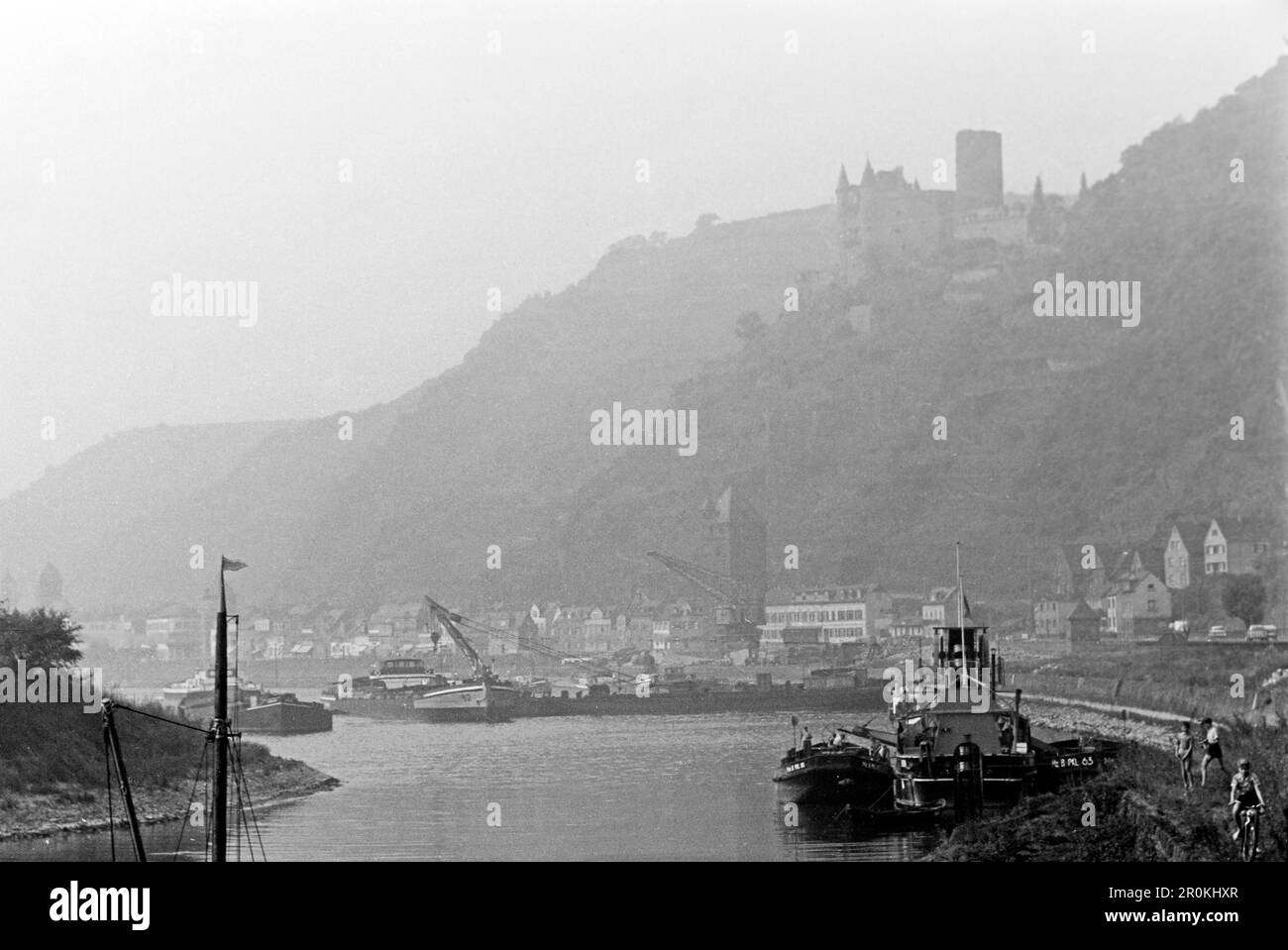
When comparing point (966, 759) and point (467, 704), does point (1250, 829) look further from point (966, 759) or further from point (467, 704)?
point (467, 704)

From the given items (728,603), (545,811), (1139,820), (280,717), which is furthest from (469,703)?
(1139,820)

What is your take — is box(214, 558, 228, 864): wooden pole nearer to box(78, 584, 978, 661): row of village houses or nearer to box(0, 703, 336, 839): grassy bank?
box(0, 703, 336, 839): grassy bank

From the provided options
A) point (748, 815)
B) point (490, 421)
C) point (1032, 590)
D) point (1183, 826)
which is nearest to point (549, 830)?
point (748, 815)

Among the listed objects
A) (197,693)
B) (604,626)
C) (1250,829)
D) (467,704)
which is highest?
(604,626)

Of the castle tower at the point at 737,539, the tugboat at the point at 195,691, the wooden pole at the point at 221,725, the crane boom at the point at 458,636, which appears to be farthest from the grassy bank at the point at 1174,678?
the tugboat at the point at 195,691
